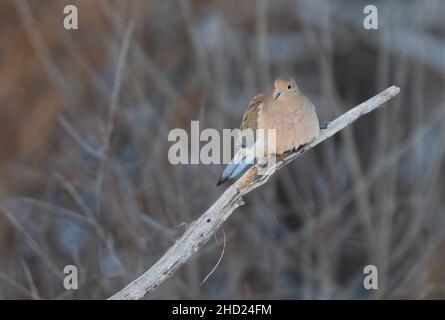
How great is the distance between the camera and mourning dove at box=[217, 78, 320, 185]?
504 centimetres

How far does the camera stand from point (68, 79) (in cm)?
909

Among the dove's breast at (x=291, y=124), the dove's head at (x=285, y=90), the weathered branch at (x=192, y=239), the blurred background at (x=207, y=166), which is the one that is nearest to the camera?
the weathered branch at (x=192, y=239)

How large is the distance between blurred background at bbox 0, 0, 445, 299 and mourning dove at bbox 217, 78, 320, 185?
18.8 inches

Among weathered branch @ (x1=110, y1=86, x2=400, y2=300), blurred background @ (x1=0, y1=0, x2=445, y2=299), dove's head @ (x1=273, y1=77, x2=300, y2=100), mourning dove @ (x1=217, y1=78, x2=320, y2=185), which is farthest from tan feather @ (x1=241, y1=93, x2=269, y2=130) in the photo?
blurred background @ (x1=0, y1=0, x2=445, y2=299)

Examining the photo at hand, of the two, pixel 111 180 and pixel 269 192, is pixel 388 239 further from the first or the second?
pixel 111 180

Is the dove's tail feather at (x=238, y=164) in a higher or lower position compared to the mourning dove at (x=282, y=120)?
lower

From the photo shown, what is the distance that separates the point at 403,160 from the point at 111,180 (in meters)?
3.91

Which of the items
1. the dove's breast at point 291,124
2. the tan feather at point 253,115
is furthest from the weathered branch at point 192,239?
the tan feather at point 253,115

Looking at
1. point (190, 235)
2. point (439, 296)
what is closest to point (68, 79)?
point (439, 296)

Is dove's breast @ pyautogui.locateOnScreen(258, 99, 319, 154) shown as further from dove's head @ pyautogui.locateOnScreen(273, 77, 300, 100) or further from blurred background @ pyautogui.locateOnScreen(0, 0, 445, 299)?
blurred background @ pyautogui.locateOnScreen(0, 0, 445, 299)

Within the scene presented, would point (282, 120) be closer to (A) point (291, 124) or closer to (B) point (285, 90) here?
(A) point (291, 124)

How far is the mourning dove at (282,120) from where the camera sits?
5.04m

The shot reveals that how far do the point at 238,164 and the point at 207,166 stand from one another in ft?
5.62

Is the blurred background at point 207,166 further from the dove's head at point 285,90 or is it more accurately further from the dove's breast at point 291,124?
the dove's head at point 285,90
